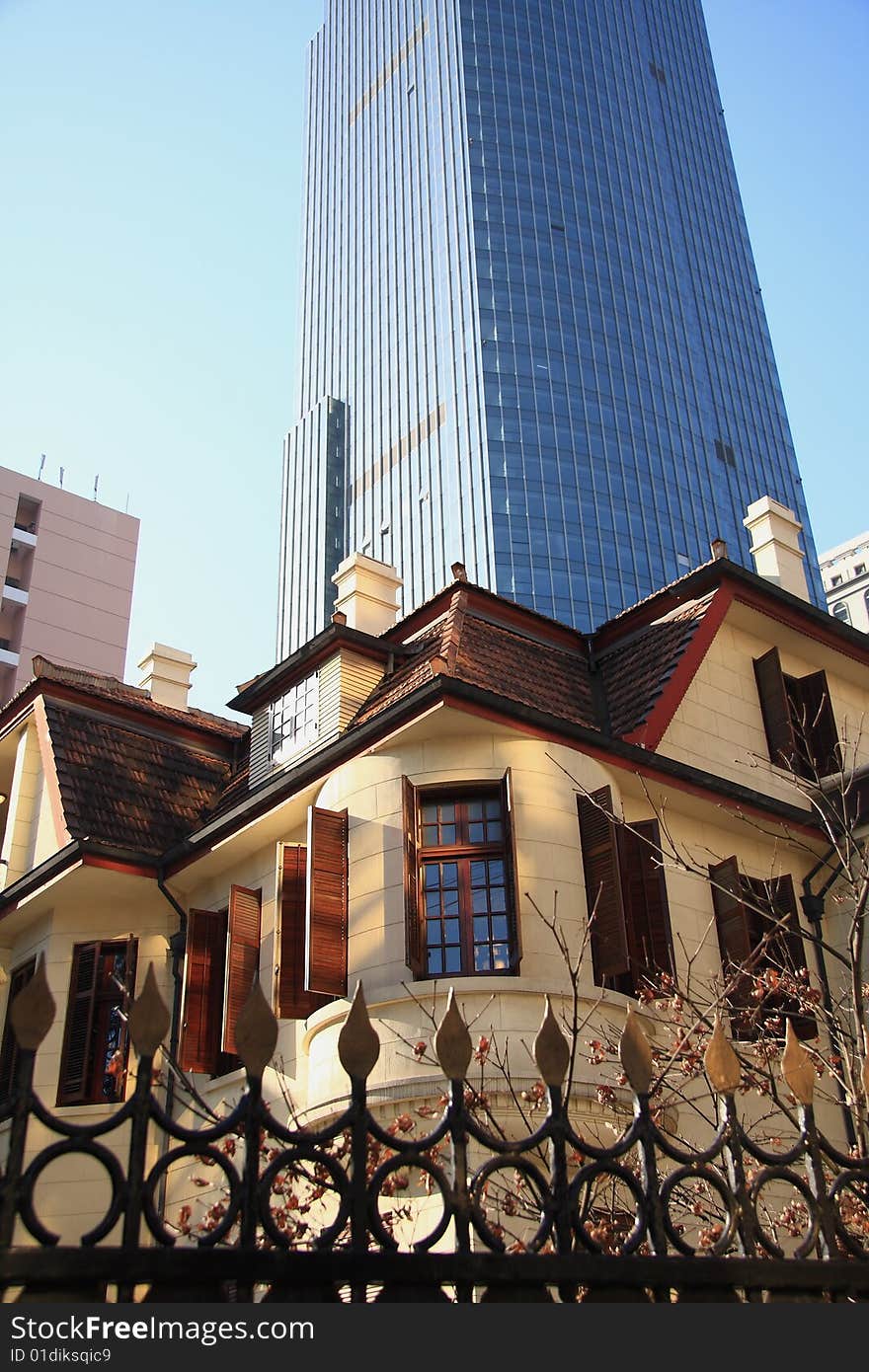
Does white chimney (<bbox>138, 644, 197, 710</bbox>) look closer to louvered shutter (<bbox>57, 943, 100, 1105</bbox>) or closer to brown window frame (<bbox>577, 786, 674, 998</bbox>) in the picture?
louvered shutter (<bbox>57, 943, 100, 1105</bbox>)

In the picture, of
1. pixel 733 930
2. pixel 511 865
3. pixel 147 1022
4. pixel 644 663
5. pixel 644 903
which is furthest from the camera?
pixel 644 663

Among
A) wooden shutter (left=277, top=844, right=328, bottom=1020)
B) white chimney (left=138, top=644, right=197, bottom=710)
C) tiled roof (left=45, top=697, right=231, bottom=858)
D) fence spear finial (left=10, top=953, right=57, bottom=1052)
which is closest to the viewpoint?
fence spear finial (left=10, top=953, right=57, bottom=1052)

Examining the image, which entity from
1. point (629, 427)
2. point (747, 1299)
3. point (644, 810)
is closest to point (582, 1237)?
point (747, 1299)

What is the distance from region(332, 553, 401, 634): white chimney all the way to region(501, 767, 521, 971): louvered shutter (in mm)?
5984

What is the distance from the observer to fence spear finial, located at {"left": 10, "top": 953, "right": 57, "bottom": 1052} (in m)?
3.94

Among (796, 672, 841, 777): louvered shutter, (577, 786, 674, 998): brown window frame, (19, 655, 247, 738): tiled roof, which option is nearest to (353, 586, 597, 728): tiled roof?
(577, 786, 674, 998): brown window frame

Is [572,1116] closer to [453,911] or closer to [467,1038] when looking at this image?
[453,911]

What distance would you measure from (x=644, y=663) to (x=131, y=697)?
318 inches

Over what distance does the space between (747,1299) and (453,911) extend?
29.5 ft

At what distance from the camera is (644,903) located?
14.2 meters

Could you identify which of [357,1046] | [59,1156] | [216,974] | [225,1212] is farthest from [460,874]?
[59,1156]

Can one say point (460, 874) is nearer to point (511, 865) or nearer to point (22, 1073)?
point (511, 865)

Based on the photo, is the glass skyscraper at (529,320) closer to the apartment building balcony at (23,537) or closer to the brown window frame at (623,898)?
the apartment building balcony at (23,537)

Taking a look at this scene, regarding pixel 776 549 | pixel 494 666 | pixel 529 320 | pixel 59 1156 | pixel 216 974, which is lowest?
pixel 59 1156
